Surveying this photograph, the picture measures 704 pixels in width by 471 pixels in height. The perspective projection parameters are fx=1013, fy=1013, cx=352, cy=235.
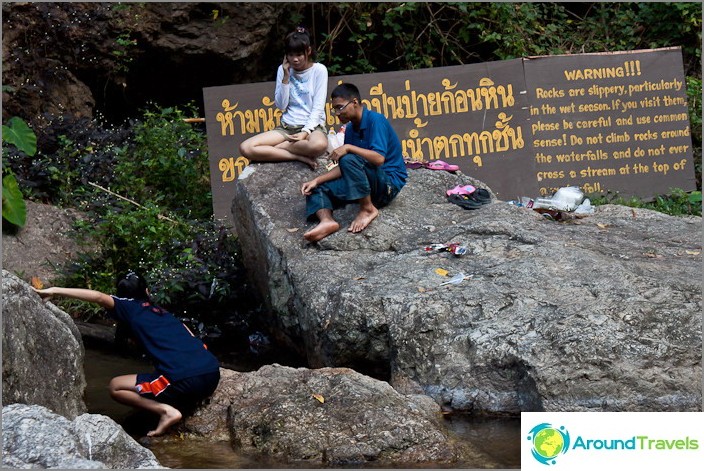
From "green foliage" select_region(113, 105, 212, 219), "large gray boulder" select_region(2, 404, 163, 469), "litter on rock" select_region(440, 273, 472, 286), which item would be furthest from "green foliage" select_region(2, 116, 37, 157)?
"large gray boulder" select_region(2, 404, 163, 469)

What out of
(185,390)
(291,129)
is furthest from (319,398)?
(291,129)

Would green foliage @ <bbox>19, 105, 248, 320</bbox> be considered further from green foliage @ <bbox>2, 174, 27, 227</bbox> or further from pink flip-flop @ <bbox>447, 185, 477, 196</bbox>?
pink flip-flop @ <bbox>447, 185, 477, 196</bbox>

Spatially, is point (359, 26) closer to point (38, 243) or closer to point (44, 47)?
point (44, 47)

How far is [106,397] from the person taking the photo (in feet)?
21.0

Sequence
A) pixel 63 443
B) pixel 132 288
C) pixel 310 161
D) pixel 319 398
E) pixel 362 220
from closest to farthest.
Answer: pixel 63 443 → pixel 319 398 → pixel 132 288 → pixel 362 220 → pixel 310 161

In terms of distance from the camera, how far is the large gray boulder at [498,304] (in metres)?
5.69

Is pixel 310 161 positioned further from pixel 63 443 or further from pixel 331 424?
pixel 63 443

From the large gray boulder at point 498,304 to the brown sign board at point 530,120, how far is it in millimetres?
2115

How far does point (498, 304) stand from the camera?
20.0ft

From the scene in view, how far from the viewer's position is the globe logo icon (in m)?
4.37

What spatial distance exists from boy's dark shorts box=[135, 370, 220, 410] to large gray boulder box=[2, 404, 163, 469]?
107 centimetres

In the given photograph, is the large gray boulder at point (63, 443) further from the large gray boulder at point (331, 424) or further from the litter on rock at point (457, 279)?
the litter on rock at point (457, 279)

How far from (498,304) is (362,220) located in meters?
1.38

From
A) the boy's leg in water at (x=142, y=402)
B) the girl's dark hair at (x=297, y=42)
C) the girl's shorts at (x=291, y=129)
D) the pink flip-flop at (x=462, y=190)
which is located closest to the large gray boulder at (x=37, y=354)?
the boy's leg in water at (x=142, y=402)
